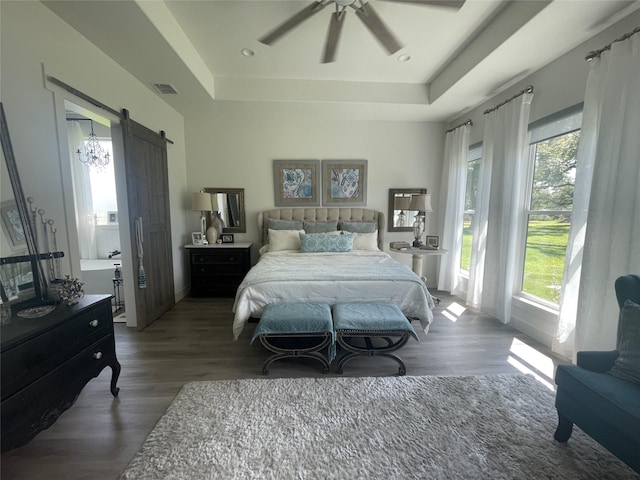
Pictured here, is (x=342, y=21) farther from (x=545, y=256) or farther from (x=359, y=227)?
(x=545, y=256)

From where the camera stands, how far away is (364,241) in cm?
400

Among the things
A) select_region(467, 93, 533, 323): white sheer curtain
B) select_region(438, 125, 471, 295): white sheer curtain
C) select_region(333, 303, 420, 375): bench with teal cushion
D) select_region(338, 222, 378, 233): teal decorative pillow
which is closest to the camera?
select_region(333, 303, 420, 375): bench with teal cushion

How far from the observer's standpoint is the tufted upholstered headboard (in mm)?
4359

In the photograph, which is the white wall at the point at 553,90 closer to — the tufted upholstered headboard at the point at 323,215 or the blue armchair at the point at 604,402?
the blue armchair at the point at 604,402

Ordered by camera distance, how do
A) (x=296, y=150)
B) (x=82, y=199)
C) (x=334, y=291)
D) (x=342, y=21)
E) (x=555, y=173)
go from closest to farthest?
1. (x=342, y=21)
2. (x=334, y=291)
3. (x=555, y=173)
4. (x=82, y=199)
5. (x=296, y=150)

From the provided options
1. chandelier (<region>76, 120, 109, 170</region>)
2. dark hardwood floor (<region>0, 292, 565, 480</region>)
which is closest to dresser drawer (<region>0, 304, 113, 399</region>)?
dark hardwood floor (<region>0, 292, 565, 480</region>)

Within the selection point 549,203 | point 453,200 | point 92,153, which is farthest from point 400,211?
point 92,153

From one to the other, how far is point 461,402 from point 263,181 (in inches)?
153

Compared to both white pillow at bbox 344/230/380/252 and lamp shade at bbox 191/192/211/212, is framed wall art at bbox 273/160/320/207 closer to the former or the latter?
white pillow at bbox 344/230/380/252

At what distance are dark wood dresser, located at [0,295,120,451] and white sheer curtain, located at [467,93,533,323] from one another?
394 centimetres

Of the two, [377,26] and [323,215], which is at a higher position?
[377,26]

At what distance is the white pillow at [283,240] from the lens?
396 centimetres

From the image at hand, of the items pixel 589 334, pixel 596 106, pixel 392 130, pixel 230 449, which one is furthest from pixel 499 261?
pixel 230 449

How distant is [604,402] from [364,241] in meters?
2.95
